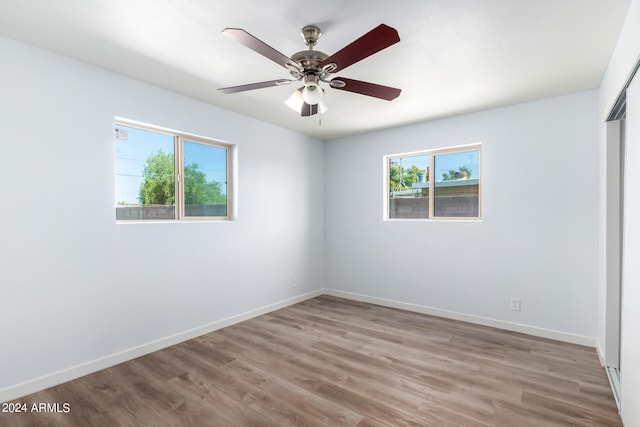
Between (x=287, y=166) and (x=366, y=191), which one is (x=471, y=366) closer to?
(x=366, y=191)

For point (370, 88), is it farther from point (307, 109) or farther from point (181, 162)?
point (181, 162)

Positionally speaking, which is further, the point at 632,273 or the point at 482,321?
the point at 482,321

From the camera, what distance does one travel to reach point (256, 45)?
1.62m

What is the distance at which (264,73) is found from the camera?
2.55 meters

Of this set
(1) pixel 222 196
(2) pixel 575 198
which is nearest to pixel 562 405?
(2) pixel 575 198

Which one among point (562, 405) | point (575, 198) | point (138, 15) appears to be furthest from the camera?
point (575, 198)

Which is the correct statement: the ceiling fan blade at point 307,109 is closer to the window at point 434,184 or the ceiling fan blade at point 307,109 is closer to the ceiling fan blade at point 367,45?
the ceiling fan blade at point 367,45

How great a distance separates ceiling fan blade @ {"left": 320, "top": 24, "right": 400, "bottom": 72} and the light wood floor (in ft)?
7.02

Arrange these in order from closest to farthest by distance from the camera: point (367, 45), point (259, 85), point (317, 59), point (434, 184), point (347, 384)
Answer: point (367, 45), point (317, 59), point (259, 85), point (347, 384), point (434, 184)

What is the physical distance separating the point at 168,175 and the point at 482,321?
3.77 m

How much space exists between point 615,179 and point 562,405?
5.75 feet

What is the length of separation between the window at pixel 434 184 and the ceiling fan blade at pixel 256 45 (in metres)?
2.62

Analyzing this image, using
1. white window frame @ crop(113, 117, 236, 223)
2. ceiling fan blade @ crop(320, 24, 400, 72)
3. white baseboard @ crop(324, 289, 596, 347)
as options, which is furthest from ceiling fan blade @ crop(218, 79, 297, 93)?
white baseboard @ crop(324, 289, 596, 347)

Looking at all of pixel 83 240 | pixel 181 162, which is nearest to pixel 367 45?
pixel 181 162
